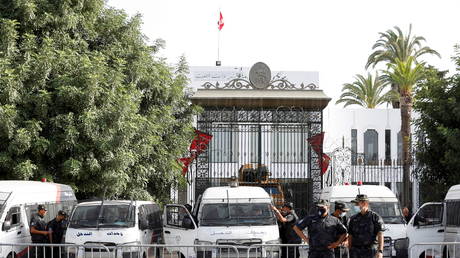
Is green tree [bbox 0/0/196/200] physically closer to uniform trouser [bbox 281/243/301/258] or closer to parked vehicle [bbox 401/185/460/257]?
uniform trouser [bbox 281/243/301/258]

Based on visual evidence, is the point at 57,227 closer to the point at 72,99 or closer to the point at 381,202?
the point at 72,99

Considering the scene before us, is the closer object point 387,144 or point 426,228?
point 426,228

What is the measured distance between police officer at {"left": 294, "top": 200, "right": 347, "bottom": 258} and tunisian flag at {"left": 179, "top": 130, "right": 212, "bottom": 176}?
47.7 feet

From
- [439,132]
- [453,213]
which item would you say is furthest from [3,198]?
[439,132]

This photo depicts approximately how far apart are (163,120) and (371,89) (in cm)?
2452

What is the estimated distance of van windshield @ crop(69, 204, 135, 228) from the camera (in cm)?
1541

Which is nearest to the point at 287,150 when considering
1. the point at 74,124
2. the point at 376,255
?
the point at 74,124

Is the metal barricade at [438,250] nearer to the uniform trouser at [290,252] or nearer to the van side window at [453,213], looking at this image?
the van side window at [453,213]

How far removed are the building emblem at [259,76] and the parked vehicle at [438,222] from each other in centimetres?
1018

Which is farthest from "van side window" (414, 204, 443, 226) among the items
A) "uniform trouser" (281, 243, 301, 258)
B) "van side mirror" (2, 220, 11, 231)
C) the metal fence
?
"van side mirror" (2, 220, 11, 231)

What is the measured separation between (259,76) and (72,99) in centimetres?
838

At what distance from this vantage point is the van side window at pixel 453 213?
1545 cm

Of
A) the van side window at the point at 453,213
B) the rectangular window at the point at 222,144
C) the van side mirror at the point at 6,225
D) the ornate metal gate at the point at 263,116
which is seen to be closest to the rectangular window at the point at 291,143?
the ornate metal gate at the point at 263,116

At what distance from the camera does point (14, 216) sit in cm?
1558
